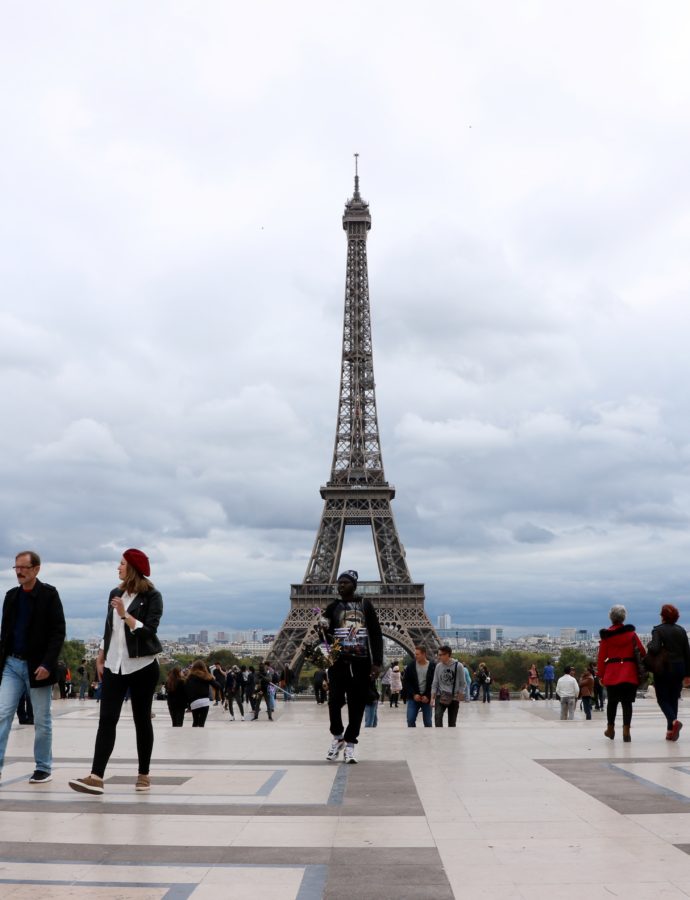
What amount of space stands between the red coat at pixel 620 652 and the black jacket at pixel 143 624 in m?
6.98

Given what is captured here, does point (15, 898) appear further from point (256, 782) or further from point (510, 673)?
point (510, 673)

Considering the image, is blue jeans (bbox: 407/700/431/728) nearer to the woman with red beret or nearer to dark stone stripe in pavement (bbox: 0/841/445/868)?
the woman with red beret

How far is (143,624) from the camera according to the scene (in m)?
9.04

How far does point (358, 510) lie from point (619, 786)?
69495 millimetres

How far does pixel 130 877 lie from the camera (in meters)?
5.70

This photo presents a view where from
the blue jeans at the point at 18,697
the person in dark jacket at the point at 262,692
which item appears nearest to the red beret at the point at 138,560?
the blue jeans at the point at 18,697

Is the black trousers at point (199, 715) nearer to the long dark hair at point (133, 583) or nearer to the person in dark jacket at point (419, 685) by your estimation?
the person in dark jacket at point (419, 685)

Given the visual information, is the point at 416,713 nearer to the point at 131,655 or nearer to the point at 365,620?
the point at 365,620

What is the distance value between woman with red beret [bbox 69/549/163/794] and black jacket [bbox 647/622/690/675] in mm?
7340

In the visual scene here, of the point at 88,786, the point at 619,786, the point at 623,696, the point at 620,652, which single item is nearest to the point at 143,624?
the point at 88,786

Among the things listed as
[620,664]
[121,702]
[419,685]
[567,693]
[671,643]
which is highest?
[671,643]

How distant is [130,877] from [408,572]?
233 feet

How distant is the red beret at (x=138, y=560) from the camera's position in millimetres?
9172

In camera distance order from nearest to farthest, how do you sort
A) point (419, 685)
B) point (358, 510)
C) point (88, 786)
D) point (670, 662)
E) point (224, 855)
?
point (224, 855) → point (88, 786) → point (670, 662) → point (419, 685) → point (358, 510)
